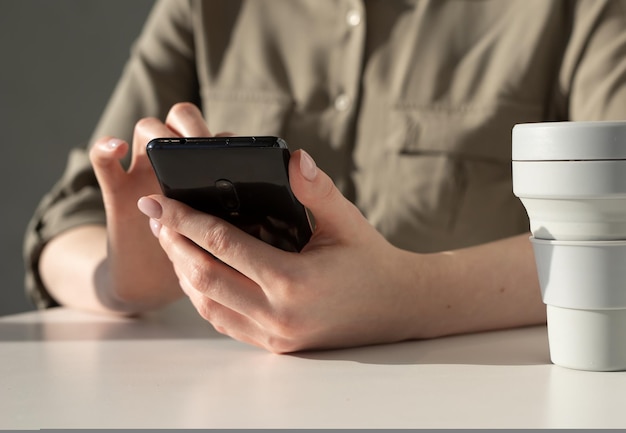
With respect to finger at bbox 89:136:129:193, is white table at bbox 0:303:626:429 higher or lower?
lower

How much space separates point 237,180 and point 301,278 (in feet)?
0.34

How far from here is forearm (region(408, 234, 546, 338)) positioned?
0.79 m

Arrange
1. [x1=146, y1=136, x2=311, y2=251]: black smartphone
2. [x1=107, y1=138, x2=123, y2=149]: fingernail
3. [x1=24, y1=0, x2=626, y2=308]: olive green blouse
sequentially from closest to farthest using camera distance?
[x1=146, y1=136, x2=311, y2=251]: black smartphone, [x1=107, y1=138, x2=123, y2=149]: fingernail, [x1=24, y1=0, x2=626, y2=308]: olive green blouse

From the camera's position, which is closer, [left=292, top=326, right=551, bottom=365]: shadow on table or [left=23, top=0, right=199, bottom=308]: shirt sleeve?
[left=292, top=326, right=551, bottom=365]: shadow on table

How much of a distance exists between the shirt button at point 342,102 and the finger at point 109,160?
41 cm

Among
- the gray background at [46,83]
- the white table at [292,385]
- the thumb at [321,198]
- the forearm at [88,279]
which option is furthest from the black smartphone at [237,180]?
the gray background at [46,83]

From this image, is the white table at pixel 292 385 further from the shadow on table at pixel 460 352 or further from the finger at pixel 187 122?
the finger at pixel 187 122

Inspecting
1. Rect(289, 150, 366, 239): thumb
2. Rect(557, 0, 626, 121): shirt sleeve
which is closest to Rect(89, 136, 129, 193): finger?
Rect(289, 150, 366, 239): thumb

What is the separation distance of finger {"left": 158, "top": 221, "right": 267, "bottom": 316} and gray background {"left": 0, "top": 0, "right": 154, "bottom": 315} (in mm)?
1472

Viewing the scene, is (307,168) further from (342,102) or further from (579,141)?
(342,102)

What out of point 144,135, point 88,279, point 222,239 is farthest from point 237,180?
point 88,279

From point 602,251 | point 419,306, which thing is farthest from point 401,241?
point 602,251

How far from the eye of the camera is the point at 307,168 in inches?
25.1

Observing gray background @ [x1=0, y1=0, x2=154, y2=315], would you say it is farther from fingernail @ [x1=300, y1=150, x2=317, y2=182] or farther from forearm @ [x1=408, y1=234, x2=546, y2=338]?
fingernail @ [x1=300, y1=150, x2=317, y2=182]
